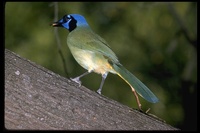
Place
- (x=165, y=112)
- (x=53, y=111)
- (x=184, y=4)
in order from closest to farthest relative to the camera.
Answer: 1. (x=53, y=111)
2. (x=165, y=112)
3. (x=184, y=4)

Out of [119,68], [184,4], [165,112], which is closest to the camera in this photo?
[119,68]

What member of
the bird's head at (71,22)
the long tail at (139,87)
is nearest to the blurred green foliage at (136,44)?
the bird's head at (71,22)

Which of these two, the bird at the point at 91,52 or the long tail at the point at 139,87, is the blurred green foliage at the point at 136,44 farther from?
the long tail at the point at 139,87

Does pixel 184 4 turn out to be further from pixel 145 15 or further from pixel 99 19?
pixel 99 19

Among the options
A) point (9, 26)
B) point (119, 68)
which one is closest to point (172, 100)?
point (9, 26)

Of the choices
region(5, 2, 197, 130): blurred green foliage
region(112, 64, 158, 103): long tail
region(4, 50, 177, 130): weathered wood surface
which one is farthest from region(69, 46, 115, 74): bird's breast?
region(5, 2, 197, 130): blurred green foliage

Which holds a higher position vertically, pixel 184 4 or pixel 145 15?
pixel 184 4

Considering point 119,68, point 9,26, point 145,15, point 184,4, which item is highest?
point 184,4
